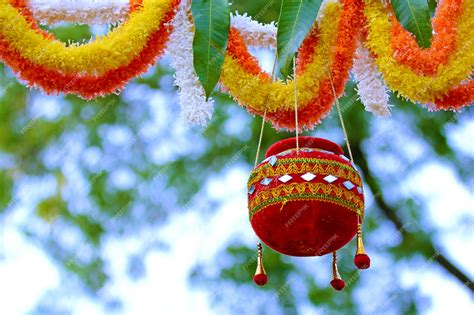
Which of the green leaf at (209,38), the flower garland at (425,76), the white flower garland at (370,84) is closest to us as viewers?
the green leaf at (209,38)

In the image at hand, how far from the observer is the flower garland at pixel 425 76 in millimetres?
2273

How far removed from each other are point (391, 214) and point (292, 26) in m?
2.66

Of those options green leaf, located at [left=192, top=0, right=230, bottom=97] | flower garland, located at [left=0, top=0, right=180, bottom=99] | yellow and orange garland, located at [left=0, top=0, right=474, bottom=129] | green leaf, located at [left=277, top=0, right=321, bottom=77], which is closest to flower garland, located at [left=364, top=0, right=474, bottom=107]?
yellow and orange garland, located at [left=0, top=0, right=474, bottom=129]

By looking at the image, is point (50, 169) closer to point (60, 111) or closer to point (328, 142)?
point (60, 111)

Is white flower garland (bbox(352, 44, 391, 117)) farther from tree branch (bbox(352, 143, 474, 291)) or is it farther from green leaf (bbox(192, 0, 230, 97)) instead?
tree branch (bbox(352, 143, 474, 291))

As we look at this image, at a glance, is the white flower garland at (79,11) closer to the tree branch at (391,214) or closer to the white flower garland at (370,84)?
the white flower garland at (370,84)

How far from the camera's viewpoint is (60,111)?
503 centimetres

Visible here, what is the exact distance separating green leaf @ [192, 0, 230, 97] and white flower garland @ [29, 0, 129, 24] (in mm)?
264

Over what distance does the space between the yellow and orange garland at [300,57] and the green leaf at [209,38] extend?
6.9 inches

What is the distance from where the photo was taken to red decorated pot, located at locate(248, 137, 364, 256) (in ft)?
6.73

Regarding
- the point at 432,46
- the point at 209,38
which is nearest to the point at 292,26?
the point at 209,38

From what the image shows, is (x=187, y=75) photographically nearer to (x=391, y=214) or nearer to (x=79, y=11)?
(x=79, y=11)

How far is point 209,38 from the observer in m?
2.18

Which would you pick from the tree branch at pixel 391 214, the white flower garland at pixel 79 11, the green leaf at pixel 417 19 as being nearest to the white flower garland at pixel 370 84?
the green leaf at pixel 417 19
